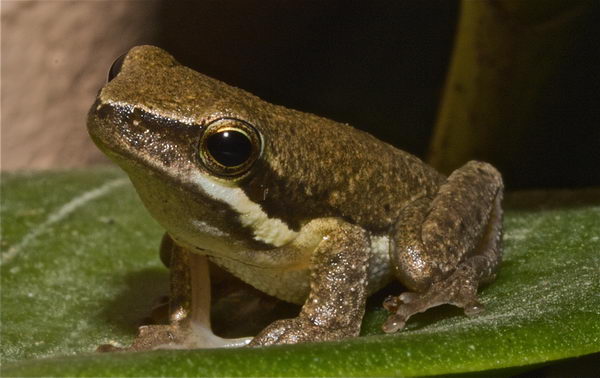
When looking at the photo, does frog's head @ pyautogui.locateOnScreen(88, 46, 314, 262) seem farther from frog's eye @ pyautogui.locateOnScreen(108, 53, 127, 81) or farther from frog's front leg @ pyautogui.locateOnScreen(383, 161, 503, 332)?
frog's front leg @ pyautogui.locateOnScreen(383, 161, 503, 332)

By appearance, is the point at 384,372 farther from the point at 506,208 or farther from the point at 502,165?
the point at 502,165

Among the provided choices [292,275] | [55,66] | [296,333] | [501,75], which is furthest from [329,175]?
[55,66]

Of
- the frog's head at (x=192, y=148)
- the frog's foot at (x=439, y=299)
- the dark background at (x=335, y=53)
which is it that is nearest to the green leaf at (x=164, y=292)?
the frog's foot at (x=439, y=299)

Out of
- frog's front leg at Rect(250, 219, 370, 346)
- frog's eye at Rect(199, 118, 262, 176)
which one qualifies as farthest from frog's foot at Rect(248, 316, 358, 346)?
frog's eye at Rect(199, 118, 262, 176)

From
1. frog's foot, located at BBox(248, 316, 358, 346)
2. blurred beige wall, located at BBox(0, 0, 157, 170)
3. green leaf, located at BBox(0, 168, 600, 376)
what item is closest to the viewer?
green leaf, located at BBox(0, 168, 600, 376)

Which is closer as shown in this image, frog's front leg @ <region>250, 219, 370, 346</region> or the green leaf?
the green leaf

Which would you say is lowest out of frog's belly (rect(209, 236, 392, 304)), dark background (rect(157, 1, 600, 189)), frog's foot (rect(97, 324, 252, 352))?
dark background (rect(157, 1, 600, 189))

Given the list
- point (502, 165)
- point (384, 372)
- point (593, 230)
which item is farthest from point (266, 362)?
point (502, 165)

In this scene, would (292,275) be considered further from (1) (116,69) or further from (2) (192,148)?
(1) (116,69)

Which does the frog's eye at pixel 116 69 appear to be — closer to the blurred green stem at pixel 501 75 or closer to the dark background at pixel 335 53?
the blurred green stem at pixel 501 75
